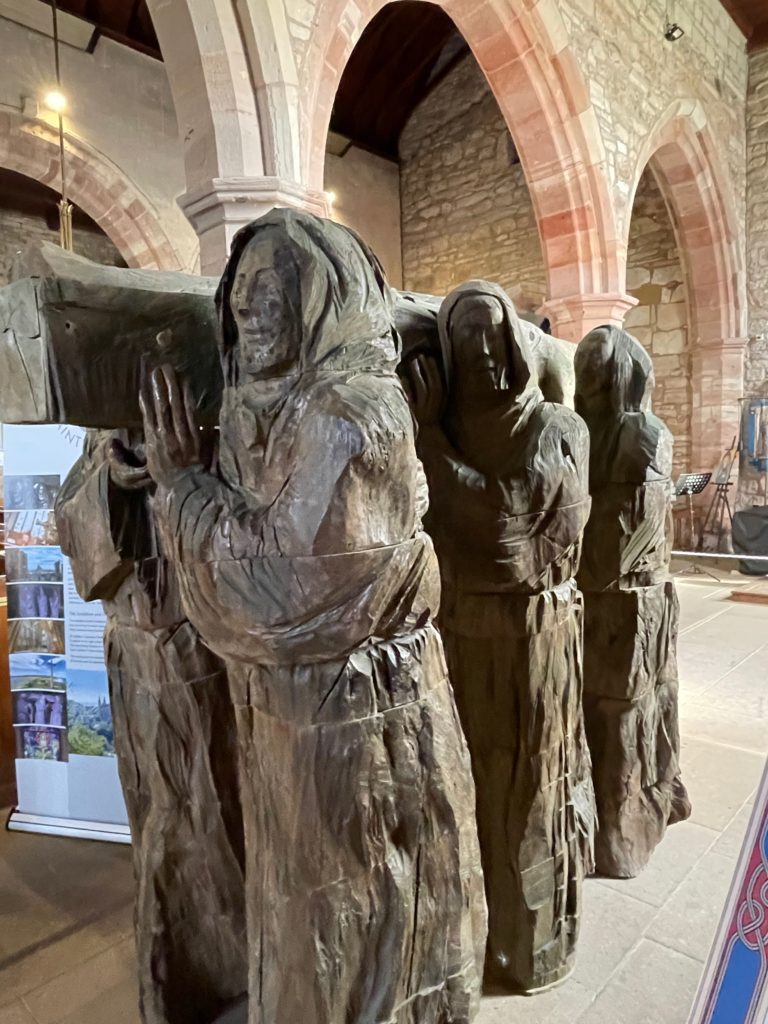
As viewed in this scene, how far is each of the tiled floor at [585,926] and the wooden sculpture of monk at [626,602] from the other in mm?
163

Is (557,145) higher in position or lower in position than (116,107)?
lower

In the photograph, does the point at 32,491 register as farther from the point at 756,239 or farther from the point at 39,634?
the point at 756,239

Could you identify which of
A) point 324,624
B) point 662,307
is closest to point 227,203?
point 324,624

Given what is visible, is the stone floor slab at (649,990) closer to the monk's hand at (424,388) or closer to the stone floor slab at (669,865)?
the stone floor slab at (669,865)

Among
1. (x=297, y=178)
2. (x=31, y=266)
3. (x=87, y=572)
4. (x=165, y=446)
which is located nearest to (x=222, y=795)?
(x=87, y=572)

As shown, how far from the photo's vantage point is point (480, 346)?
5.10 feet

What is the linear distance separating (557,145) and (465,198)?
147 inches

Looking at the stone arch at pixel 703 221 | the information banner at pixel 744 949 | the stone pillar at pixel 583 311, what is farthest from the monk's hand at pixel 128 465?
the stone arch at pixel 703 221

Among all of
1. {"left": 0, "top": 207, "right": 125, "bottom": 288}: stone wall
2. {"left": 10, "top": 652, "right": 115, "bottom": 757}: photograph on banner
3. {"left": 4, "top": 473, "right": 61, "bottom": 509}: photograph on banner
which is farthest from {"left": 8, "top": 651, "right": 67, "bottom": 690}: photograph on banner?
{"left": 0, "top": 207, "right": 125, "bottom": 288}: stone wall

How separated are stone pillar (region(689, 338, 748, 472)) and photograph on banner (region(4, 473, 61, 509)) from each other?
8.11 meters

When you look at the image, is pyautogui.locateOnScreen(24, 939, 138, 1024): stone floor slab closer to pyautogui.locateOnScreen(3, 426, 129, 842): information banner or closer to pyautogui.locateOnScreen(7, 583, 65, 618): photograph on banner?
pyautogui.locateOnScreen(3, 426, 129, 842): information banner

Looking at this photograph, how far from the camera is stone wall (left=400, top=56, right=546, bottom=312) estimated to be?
885 centimetres

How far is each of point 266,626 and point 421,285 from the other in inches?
373

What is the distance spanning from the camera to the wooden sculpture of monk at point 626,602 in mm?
2107
